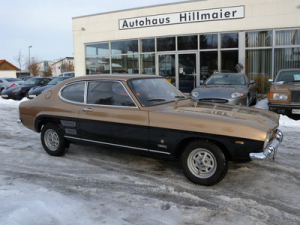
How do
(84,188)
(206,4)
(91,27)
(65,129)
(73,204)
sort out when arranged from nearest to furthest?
1. (73,204)
2. (84,188)
3. (65,129)
4. (206,4)
5. (91,27)

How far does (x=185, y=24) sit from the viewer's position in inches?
582

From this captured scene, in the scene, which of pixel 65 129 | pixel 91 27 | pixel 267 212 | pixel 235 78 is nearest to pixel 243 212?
pixel 267 212

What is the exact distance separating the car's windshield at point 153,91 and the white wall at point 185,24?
10.0 meters

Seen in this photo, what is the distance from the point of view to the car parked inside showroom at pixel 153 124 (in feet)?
12.3

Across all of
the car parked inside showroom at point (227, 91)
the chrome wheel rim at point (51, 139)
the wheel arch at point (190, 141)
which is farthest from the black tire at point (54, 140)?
the car parked inside showroom at point (227, 91)

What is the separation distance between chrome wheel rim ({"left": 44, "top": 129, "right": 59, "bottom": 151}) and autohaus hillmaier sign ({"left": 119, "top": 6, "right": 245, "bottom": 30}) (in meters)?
11.2

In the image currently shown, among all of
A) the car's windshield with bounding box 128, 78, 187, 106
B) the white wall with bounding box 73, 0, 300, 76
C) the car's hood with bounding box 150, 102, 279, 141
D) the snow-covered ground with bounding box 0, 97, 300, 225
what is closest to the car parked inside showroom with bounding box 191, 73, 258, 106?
the snow-covered ground with bounding box 0, 97, 300, 225

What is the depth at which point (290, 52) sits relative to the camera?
520 inches

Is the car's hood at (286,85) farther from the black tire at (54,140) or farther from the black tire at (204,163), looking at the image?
the black tire at (54,140)

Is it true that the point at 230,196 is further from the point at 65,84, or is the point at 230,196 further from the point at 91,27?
the point at 91,27

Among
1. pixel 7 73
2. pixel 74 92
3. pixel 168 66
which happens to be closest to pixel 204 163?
pixel 74 92

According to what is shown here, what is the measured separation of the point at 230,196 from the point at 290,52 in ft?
38.2

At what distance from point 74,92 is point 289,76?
7.48 m

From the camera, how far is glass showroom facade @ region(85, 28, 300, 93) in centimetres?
1337
